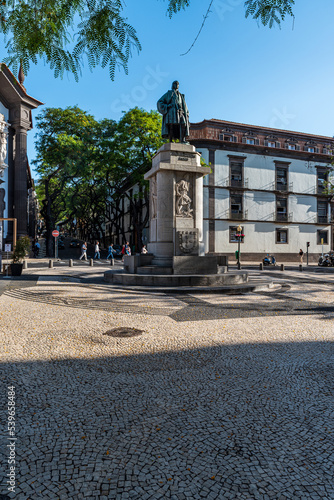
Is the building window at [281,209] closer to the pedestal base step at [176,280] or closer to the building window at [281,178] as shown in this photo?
the building window at [281,178]

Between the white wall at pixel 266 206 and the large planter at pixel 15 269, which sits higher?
the white wall at pixel 266 206

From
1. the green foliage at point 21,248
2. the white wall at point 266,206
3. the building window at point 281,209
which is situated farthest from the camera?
the building window at point 281,209

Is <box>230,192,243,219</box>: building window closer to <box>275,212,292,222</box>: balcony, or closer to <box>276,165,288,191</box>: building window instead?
<box>275,212,292,222</box>: balcony

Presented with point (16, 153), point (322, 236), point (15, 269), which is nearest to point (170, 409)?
point (15, 269)

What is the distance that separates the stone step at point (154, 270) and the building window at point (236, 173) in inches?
1102

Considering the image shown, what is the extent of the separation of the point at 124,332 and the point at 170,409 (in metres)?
2.83

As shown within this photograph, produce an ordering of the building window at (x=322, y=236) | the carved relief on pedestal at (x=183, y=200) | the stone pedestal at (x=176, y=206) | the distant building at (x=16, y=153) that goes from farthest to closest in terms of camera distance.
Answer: the building window at (x=322, y=236)
the distant building at (x=16, y=153)
the carved relief on pedestal at (x=183, y=200)
the stone pedestal at (x=176, y=206)

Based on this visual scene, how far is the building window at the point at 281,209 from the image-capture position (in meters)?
40.1

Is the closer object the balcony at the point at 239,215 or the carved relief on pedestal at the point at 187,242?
the carved relief on pedestal at the point at 187,242

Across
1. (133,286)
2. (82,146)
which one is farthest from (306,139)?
(133,286)

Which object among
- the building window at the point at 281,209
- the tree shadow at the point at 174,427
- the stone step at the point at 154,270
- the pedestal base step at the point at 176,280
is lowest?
the tree shadow at the point at 174,427

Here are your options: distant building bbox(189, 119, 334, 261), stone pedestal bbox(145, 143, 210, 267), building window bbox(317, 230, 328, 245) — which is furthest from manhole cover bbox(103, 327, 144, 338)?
building window bbox(317, 230, 328, 245)

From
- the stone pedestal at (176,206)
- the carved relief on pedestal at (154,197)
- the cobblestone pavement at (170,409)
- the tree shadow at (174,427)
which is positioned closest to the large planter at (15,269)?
the stone pedestal at (176,206)

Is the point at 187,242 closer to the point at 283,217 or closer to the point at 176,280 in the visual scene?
the point at 176,280
